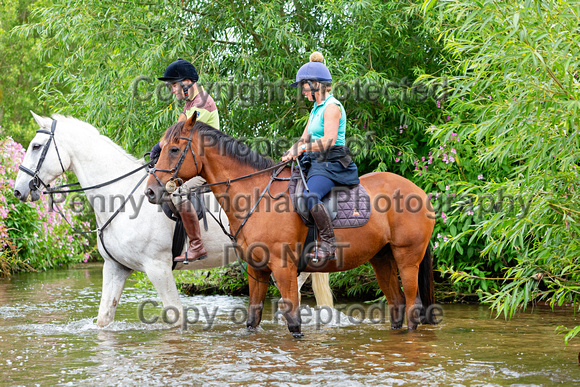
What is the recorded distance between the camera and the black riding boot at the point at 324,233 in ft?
18.0

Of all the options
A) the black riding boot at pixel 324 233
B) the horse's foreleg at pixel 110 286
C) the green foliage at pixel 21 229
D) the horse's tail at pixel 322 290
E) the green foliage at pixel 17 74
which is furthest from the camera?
the green foliage at pixel 17 74

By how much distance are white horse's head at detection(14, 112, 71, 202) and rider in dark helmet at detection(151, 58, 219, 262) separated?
1.02 m

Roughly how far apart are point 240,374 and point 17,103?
71.4 feet

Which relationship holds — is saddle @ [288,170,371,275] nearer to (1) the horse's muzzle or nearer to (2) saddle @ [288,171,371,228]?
(2) saddle @ [288,171,371,228]

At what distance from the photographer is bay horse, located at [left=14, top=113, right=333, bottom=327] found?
6188mm

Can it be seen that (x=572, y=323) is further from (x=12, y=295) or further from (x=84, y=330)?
(x=12, y=295)

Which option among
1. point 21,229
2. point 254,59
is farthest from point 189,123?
point 21,229

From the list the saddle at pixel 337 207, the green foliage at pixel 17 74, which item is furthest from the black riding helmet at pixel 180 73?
the green foliage at pixel 17 74

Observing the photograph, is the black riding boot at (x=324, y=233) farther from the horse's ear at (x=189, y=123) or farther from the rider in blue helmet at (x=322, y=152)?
the horse's ear at (x=189, y=123)

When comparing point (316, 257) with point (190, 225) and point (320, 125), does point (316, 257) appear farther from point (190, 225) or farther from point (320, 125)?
point (190, 225)

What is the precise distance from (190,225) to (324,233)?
4.84 ft

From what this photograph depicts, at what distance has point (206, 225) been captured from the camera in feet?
20.7

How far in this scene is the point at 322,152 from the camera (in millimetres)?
5641

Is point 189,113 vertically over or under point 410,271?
over
